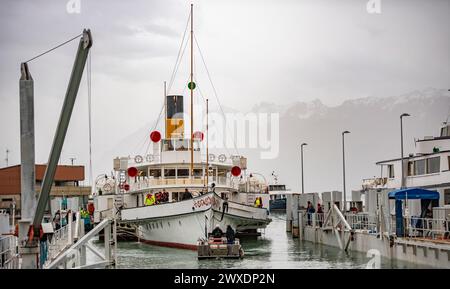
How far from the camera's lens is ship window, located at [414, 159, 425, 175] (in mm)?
29422

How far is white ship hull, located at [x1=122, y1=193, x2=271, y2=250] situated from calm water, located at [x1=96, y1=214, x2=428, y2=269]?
433mm

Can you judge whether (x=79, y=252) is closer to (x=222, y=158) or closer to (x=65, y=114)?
(x=65, y=114)

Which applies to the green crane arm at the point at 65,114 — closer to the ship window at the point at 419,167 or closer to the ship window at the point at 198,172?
the ship window at the point at 198,172

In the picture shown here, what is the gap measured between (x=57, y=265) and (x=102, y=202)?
858 inches

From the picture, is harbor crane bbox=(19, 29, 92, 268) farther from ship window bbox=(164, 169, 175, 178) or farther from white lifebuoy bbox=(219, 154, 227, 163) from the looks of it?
white lifebuoy bbox=(219, 154, 227, 163)

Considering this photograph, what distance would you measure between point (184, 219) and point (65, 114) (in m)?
15.6

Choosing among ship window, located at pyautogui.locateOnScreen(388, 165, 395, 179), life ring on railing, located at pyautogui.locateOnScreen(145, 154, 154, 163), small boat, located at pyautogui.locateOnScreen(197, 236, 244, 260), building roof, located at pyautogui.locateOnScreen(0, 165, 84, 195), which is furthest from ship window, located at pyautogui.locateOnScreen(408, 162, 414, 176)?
building roof, located at pyautogui.locateOnScreen(0, 165, 84, 195)

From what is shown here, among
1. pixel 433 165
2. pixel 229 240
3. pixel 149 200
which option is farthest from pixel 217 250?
pixel 433 165

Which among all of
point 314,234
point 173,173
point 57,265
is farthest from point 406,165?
point 57,265

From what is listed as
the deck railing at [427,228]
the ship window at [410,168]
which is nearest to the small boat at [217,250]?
the deck railing at [427,228]

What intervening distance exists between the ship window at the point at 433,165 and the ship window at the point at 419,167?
43 cm

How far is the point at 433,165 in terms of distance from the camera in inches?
1133

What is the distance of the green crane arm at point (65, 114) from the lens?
9641mm
